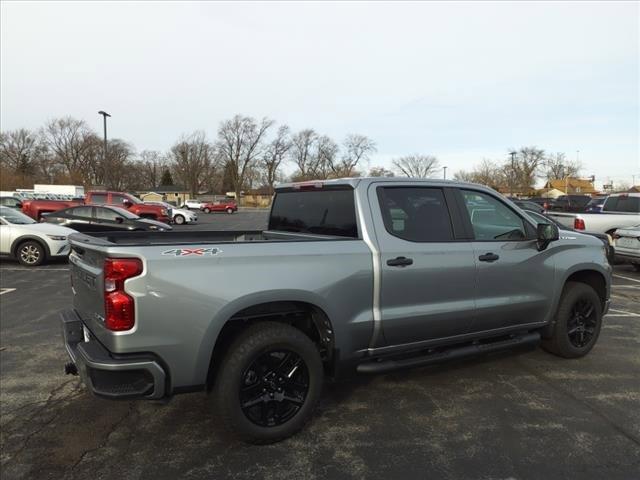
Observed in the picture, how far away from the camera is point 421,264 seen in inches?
148

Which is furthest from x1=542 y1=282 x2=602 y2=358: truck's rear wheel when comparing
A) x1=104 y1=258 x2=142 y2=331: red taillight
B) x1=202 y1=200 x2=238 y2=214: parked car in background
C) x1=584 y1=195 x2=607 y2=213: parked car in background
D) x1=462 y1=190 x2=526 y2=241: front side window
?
x1=202 y1=200 x2=238 y2=214: parked car in background

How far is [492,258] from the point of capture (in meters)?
4.16

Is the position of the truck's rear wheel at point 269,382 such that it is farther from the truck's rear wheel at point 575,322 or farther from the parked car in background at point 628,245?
the parked car in background at point 628,245

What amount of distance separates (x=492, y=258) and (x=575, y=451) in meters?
1.58

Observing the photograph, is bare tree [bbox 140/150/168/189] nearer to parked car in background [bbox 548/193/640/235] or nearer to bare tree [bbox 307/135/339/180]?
bare tree [bbox 307/135/339/180]

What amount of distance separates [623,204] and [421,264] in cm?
1295

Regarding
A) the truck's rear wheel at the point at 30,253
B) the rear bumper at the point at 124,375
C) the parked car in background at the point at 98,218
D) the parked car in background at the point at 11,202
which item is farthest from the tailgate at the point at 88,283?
the parked car in background at the point at 11,202

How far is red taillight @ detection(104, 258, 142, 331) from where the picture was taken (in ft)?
9.29

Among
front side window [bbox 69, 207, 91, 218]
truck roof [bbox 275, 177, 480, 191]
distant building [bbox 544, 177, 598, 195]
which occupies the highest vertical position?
distant building [bbox 544, 177, 598, 195]

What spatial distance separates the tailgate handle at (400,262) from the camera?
3.61 meters

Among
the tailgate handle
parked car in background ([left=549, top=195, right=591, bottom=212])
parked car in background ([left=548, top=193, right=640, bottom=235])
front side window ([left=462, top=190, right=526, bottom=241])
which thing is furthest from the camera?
parked car in background ([left=549, top=195, right=591, bottom=212])

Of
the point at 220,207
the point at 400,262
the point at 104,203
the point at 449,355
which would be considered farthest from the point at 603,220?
the point at 220,207

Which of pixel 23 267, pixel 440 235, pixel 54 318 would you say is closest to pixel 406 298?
pixel 440 235

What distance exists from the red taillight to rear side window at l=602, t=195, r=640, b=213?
14.6 metres
